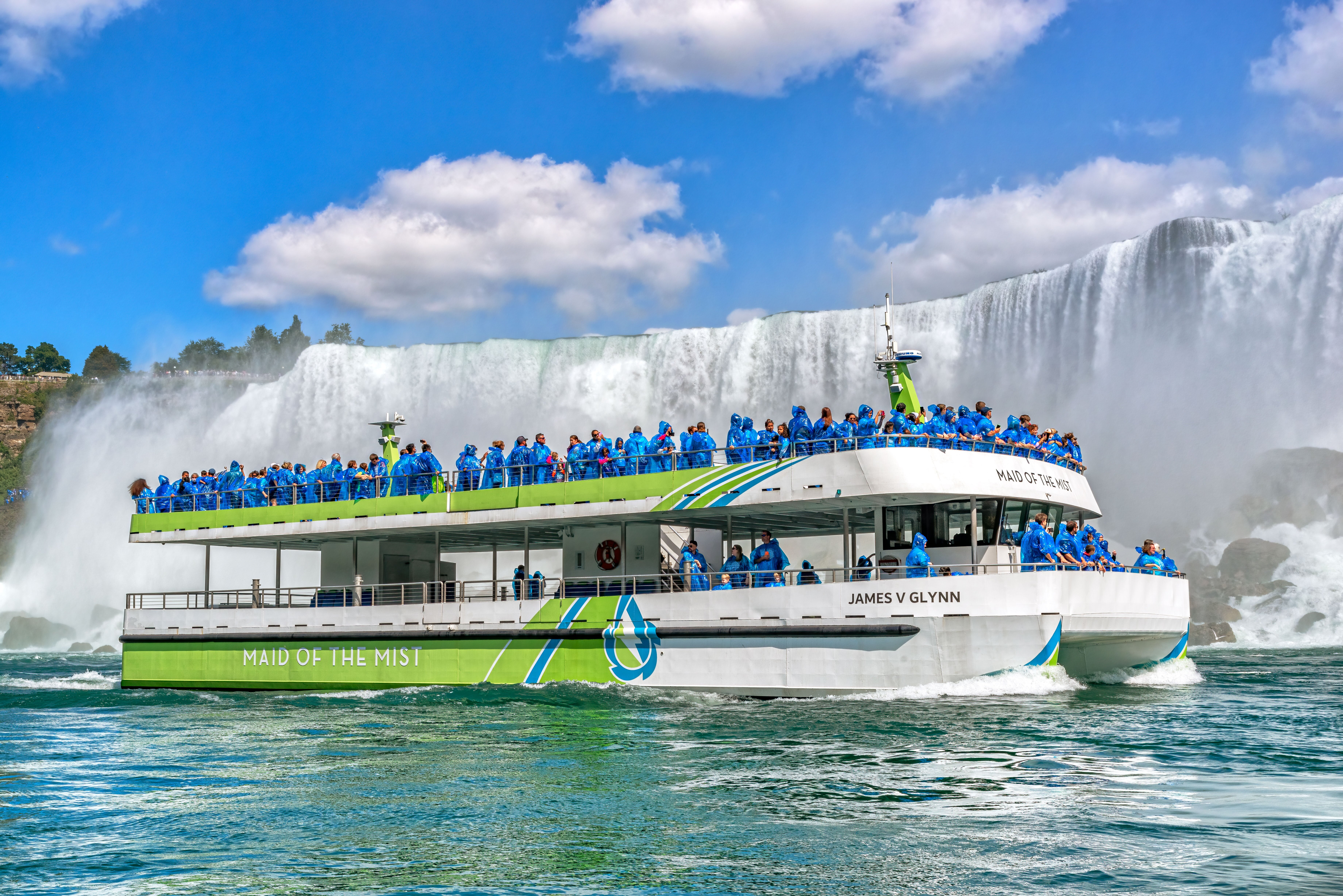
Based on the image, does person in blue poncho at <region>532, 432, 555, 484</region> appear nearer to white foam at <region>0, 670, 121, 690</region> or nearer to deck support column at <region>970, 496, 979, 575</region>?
deck support column at <region>970, 496, 979, 575</region>

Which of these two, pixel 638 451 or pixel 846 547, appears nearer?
pixel 846 547

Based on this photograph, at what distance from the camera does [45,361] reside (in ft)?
430

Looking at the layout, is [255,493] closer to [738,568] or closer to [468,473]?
[468,473]

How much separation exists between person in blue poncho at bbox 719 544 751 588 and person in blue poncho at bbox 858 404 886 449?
9.22 ft

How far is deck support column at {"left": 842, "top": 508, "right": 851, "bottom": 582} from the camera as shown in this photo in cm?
2006

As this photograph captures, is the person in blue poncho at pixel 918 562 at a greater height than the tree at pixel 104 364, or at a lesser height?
lesser

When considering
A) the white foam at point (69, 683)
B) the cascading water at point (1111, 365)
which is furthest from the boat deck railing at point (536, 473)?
the cascading water at point (1111, 365)

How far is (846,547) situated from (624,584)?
424cm

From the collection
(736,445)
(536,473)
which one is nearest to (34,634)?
(536,473)

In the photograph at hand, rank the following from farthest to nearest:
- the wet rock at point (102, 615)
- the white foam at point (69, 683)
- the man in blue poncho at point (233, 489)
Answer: the wet rock at point (102, 615), the white foam at point (69, 683), the man in blue poncho at point (233, 489)

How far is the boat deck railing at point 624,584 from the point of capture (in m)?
19.4

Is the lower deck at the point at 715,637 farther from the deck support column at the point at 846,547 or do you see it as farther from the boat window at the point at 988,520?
the boat window at the point at 988,520

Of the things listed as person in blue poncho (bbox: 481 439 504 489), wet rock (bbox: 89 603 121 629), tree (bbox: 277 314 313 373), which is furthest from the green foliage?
person in blue poncho (bbox: 481 439 504 489)

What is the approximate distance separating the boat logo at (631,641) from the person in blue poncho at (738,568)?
161 centimetres
